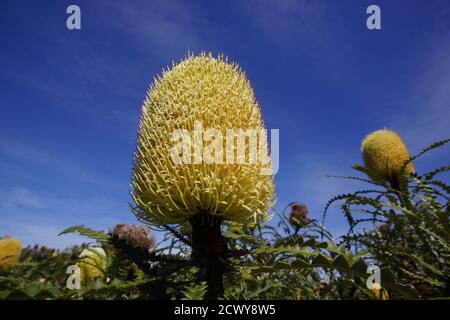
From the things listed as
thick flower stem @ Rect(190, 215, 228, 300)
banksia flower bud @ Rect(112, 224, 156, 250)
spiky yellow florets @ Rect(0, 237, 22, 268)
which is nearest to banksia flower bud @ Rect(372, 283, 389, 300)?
thick flower stem @ Rect(190, 215, 228, 300)

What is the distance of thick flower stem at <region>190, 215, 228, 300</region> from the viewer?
1.80 metres

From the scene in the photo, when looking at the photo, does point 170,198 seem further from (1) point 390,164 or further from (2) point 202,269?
(1) point 390,164

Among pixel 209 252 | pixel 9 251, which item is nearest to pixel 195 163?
pixel 209 252

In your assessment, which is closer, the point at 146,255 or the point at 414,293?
the point at 414,293

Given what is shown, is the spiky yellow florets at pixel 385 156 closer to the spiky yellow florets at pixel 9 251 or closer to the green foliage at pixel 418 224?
the green foliage at pixel 418 224

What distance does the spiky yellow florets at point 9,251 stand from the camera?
5.11 meters

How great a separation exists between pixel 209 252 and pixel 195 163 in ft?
1.69

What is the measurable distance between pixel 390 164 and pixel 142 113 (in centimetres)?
543

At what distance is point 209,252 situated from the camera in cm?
189

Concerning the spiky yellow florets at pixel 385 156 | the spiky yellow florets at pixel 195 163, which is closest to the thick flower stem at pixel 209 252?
the spiky yellow florets at pixel 195 163

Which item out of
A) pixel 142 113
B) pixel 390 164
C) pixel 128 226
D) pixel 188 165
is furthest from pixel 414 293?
pixel 390 164

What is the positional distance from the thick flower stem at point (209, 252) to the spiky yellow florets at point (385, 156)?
5151 mm

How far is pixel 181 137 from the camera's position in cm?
195

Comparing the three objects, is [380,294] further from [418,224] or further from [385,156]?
[385,156]
